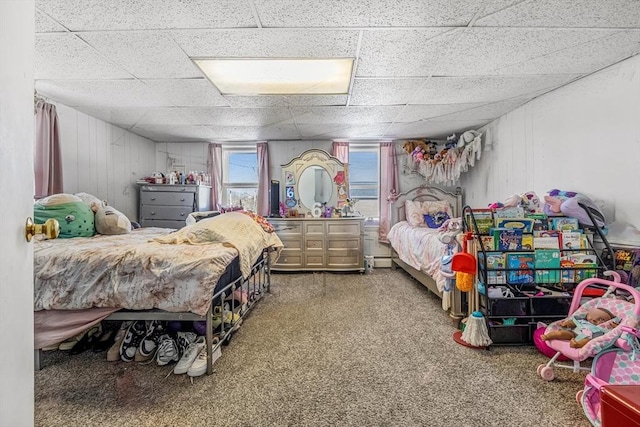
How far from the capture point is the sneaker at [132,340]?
75.5 inches

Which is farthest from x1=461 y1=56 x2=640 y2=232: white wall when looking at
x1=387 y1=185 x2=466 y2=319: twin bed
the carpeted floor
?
the carpeted floor

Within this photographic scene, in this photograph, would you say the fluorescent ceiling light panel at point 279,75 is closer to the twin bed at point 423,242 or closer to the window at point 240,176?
the twin bed at point 423,242

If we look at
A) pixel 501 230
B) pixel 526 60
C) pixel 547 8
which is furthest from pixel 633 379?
pixel 526 60

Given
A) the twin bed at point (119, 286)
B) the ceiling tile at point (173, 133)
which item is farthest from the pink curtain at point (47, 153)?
the twin bed at point (119, 286)

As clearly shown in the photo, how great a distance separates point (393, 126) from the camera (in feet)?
12.9

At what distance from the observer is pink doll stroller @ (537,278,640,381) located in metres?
1.49

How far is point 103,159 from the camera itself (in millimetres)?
3689

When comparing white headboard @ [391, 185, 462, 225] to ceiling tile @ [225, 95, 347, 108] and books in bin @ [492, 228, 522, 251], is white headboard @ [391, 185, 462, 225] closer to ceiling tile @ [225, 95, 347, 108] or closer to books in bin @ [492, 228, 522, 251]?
ceiling tile @ [225, 95, 347, 108]

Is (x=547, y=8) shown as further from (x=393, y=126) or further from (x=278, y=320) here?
(x=278, y=320)

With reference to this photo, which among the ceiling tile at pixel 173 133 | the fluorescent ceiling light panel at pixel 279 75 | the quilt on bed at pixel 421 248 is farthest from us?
the ceiling tile at pixel 173 133

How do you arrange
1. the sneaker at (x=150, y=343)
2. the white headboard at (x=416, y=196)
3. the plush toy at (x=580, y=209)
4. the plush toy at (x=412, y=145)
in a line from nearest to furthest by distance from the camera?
1. the sneaker at (x=150, y=343)
2. the plush toy at (x=580, y=209)
3. the plush toy at (x=412, y=145)
4. the white headboard at (x=416, y=196)

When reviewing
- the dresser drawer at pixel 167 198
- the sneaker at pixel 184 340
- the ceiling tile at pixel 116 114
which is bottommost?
the sneaker at pixel 184 340

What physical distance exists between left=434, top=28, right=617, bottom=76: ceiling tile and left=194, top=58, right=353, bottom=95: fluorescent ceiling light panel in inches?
29.9

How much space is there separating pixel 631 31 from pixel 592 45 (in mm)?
183
